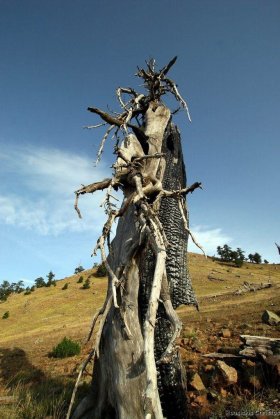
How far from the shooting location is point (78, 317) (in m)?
29.2

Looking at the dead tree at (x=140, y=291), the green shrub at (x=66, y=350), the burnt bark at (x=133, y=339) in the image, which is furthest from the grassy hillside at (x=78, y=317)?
the dead tree at (x=140, y=291)

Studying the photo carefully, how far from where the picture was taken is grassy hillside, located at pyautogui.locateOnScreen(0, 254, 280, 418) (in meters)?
9.28

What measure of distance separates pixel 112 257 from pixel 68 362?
615cm

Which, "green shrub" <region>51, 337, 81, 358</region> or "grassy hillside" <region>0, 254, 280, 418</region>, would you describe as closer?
"grassy hillside" <region>0, 254, 280, 418</region>

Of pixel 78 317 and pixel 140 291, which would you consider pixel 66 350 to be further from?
pixel 78 317

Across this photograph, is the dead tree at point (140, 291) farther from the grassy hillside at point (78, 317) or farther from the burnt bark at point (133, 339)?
the grassy hillside at point (78, 317)

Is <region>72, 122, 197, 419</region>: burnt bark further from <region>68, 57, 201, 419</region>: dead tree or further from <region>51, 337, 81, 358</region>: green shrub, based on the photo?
<region>51, 337, 81, 358</region>: green shrub

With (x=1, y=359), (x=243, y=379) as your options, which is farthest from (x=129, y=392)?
(x=1, y=359)

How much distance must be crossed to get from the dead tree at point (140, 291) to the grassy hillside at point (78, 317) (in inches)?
85.5

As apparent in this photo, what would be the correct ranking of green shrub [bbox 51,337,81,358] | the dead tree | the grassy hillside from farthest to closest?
green shrub [bbox 51,337,81,358], the grassy hillside, the dead tree

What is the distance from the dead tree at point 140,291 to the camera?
4.09 m

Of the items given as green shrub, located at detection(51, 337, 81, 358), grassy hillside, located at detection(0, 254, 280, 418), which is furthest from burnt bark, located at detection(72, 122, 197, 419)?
green shrub, located at detection(51, 337, 81, 358)

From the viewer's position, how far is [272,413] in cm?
463

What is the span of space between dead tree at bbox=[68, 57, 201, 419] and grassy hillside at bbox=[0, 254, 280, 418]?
2.17 m
